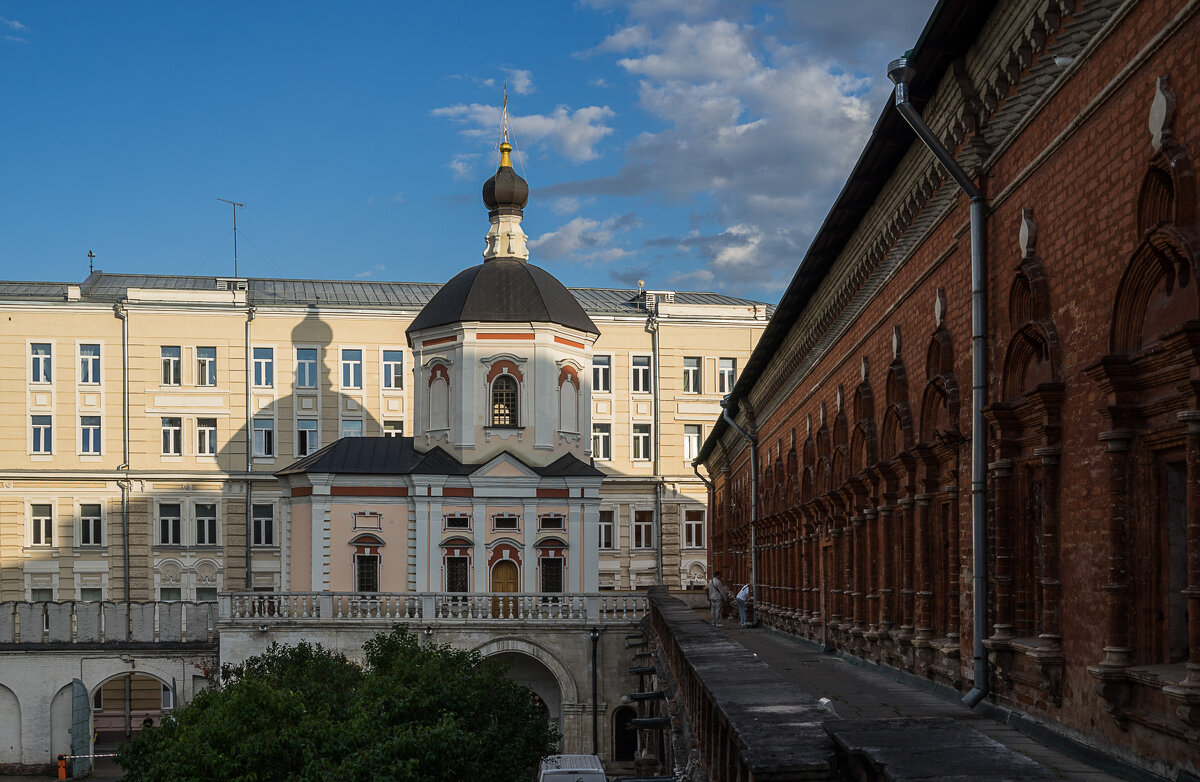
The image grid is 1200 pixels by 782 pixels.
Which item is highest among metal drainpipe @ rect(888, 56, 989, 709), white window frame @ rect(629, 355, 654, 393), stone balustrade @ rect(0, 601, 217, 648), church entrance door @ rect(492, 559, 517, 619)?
white window frame @ rect(629, 355, 654, 393)

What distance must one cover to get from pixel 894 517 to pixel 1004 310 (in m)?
5.52

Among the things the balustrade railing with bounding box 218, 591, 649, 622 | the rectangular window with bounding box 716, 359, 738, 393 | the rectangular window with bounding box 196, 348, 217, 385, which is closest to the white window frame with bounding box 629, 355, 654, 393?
the rectangular window with bounding box 716, 359, 738, 393

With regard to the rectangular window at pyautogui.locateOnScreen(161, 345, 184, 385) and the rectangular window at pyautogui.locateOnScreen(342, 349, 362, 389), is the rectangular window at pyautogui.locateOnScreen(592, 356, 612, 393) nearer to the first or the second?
the rectangular window at pyautogui.locateOnScreen(342, 349, 362, 389)

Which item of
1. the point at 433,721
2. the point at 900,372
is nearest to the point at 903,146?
the point at 900,372

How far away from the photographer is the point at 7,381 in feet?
161

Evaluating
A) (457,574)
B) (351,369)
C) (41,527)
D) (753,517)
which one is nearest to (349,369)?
(351,369)

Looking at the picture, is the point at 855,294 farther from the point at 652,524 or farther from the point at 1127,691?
the point at 652,524

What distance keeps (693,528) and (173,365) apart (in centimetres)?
2052

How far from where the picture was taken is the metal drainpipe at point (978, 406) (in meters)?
11.2

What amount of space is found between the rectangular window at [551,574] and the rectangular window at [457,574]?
229cm

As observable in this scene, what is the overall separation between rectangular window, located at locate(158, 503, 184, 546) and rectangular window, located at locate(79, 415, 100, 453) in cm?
321

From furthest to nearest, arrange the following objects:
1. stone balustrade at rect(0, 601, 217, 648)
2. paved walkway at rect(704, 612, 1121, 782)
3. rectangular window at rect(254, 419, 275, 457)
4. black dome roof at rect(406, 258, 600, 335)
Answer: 1. rectangular window at rect(254, 419, 275, 457)
2. black dome roof at rect(406, 258, 600, 335)
3. stone balustrade at rect(0, 601, 217, 648)
4. paved walkway at rect(704, 612, 1121, 782)

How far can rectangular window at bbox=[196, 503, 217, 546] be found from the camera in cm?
4975

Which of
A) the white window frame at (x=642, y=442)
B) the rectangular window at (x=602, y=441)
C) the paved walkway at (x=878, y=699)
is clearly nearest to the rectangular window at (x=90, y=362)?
the rectangular window at (x=602, y=441)
